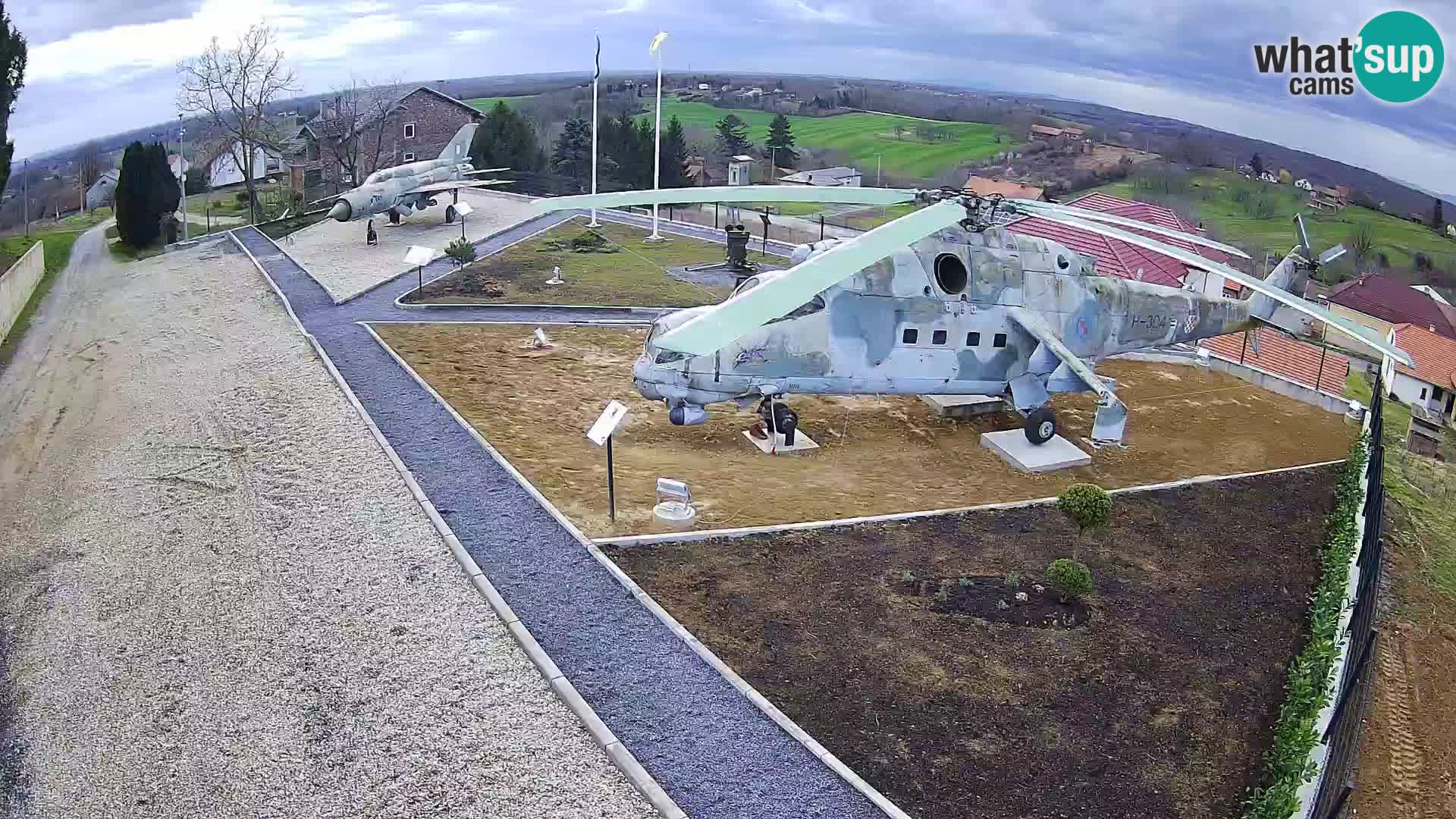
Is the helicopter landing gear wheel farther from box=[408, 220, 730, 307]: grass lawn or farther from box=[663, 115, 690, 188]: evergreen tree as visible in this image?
box=[663, 115, 690, 188]: evergreen tree

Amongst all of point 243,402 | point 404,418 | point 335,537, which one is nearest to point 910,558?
point 335,537

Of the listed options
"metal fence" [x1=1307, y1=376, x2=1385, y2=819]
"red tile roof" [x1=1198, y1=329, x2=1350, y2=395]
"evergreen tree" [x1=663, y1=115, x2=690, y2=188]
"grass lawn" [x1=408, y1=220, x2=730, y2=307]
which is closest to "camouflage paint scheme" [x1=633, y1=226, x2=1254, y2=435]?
"metal fence" [x1=1307, y1=376, x2=1385, y2=819]

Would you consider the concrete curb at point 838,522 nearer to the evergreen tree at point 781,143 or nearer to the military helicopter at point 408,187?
the military helicopter at point 408,187

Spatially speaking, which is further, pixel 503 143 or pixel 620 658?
pixel 503 143

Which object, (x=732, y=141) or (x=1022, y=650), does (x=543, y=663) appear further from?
(x=732, y=141)

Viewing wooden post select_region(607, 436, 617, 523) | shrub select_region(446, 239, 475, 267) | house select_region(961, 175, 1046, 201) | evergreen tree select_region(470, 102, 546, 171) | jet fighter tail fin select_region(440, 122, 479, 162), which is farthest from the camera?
house select_region(961, 175, 1046, 201)

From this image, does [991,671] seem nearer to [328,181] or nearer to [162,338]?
[162,338]

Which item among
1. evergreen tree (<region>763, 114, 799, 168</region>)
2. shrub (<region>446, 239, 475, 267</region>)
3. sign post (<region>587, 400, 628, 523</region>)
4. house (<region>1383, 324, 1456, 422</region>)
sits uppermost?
evergreen tree (<region>763, 114, 799, 168</region>)

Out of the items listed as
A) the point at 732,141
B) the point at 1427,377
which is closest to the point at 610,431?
the point at 1427,377
